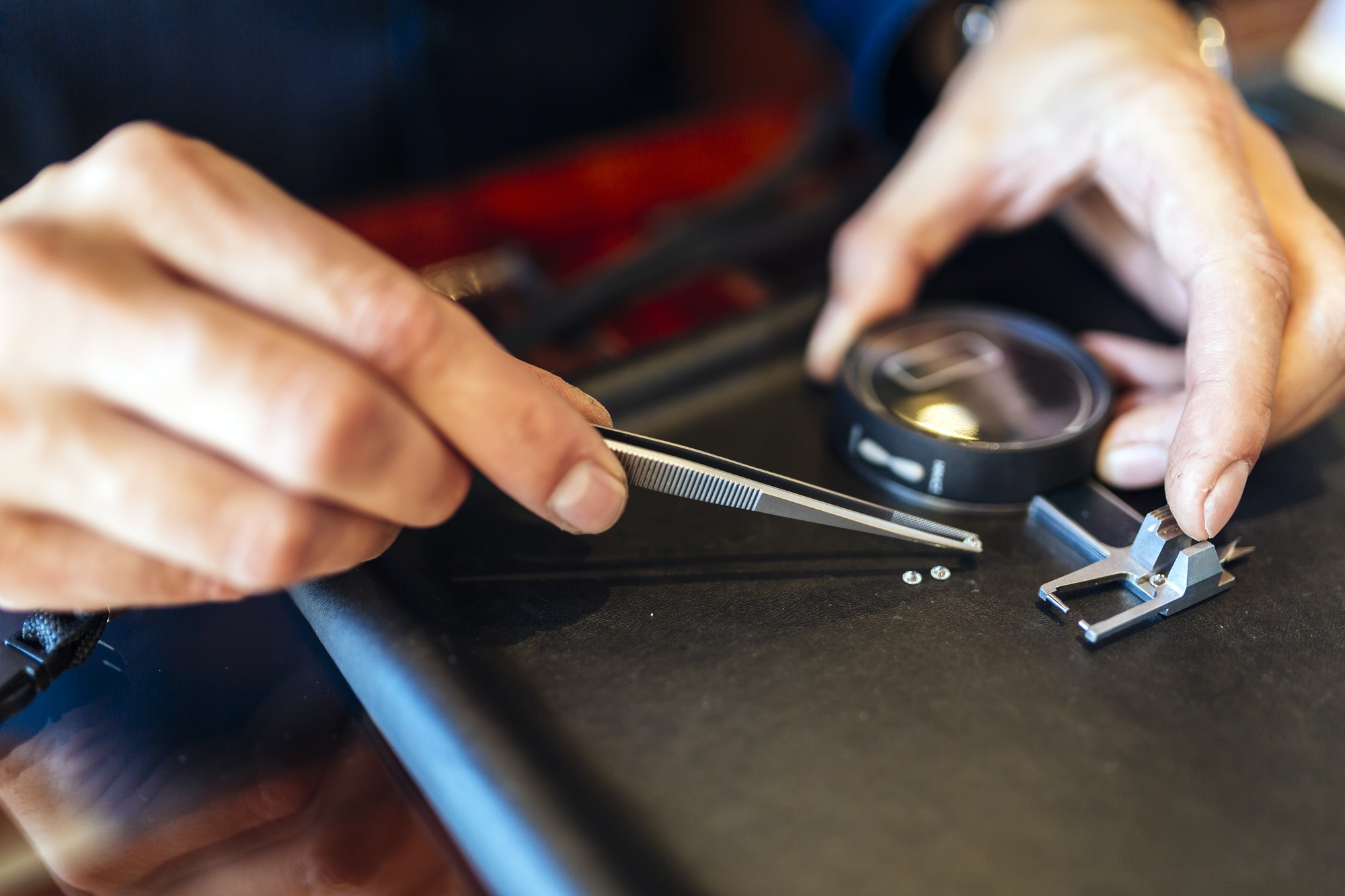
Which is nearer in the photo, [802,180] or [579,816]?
[579,816]

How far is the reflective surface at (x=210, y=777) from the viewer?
0.38 meters

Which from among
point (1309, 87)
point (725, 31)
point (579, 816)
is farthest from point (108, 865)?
point (725, 31)

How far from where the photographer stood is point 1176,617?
0.45 metres

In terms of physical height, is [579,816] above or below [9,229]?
below

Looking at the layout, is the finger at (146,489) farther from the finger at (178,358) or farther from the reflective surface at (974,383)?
the reflective surface at (974,383)

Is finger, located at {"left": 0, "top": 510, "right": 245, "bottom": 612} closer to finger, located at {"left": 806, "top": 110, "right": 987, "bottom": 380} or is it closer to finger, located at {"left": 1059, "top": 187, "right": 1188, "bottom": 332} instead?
finger, located at {"left": 806, "top": 110, "right": 987, "bottom": 380}

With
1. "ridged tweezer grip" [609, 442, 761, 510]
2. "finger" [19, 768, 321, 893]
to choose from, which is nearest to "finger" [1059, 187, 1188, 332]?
"ridged tweezer grip" [609, 442, 761, 510]

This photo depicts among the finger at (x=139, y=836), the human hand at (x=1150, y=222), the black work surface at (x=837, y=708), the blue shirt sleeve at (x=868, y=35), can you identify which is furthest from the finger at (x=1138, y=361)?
the finger at (x=139, y=836)

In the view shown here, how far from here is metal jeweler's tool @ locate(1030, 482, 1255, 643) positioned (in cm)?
45

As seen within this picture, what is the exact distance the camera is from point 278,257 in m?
0.34

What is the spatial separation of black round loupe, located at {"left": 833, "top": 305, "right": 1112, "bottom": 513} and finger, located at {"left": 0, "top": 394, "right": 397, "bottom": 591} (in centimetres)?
33

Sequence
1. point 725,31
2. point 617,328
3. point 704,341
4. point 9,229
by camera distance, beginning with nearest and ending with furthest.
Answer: point 9,229, point 704,341, point 617,328, point 725,31

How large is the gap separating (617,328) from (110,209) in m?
0.53

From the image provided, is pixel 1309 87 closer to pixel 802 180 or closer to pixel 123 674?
pixel 802 180
